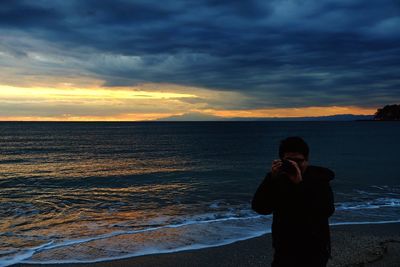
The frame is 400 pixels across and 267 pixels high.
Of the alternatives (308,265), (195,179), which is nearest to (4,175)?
(195,179)

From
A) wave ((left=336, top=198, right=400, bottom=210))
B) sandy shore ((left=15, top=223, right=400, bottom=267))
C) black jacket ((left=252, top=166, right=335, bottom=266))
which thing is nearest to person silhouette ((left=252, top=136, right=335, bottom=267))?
black jacket ((left=252, top=166, right=335, bottom=266))

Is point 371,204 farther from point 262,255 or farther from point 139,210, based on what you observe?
point 139,210

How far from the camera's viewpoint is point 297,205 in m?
2.93

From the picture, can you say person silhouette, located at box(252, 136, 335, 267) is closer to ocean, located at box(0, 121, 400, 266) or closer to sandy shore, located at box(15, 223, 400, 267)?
sandy shore, located at box(15, 223, 400, 267)

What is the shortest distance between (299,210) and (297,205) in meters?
0.05

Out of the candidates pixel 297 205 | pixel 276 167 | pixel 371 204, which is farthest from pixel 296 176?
pixel 371 204

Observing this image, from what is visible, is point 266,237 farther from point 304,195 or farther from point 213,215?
point 304,195

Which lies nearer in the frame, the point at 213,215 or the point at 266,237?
the point at 266,237

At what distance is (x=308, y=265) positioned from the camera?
307 cm

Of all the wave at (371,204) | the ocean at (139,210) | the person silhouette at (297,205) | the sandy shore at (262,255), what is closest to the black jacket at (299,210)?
the person silhouette at (297,205)

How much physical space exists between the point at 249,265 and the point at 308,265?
4713 millimetres

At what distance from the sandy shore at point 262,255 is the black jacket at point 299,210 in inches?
187

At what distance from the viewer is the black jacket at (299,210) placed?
2.90 meters

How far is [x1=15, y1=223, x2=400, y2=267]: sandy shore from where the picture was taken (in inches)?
297
